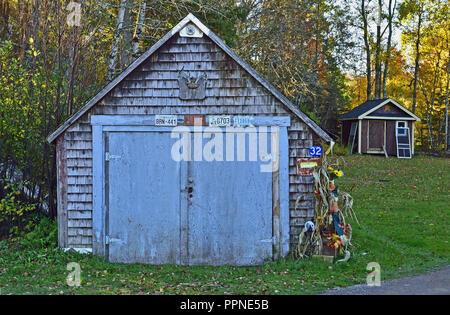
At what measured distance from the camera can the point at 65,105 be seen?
1181 centimetres

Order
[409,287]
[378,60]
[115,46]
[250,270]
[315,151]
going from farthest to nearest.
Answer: [378,60], [115,46], [315,151], [250,270], [409,287]

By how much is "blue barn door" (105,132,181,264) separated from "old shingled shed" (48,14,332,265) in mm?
19

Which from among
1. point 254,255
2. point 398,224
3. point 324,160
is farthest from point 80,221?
point 398,224

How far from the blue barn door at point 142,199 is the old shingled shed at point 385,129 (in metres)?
22.7

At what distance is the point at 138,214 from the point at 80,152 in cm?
164

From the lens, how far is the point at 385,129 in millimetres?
30766

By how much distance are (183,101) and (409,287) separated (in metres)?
5.16

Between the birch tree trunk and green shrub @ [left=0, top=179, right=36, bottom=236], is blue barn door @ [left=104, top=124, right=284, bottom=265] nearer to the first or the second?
green shrub @ [left=0, top=179, right=36, bottom=236]

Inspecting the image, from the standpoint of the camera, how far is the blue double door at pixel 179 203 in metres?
9.70

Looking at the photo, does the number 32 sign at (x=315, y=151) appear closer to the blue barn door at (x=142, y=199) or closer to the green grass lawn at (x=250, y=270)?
the green grass lawn at (x=250, y=270)

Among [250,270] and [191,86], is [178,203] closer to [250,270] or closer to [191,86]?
[250,270]

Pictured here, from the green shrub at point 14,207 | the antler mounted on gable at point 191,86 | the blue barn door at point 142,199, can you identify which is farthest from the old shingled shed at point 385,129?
the green shrub at point 14,207

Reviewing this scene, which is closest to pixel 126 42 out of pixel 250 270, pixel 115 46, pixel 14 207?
pixel 115 46
